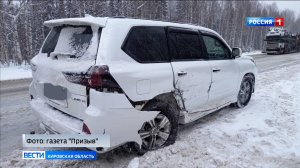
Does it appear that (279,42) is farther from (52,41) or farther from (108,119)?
(108,119)

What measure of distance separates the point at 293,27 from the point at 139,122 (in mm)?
110371

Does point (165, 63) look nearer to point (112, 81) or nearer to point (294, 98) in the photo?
point (112, 81)

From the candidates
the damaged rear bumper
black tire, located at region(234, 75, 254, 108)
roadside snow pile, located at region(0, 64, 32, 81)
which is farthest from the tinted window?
roadside snow pile, located at region(0, 64, 32, 81)

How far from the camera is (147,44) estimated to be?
3.46 meters

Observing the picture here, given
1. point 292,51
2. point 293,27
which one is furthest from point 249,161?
point 293,27

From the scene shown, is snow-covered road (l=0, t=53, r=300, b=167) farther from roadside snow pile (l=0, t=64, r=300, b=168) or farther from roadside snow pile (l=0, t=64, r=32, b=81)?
roadside snow pile (l=0, t=64, r=32, b=81)

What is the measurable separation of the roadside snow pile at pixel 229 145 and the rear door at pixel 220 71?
0.46 metres

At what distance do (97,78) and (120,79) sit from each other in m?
0.27

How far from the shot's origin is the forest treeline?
24109 mm

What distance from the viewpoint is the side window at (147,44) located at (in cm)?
323

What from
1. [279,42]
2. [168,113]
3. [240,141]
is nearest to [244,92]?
[240,141]

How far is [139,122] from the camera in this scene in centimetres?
320

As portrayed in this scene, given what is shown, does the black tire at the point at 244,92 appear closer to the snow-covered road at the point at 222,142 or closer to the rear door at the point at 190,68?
the snow-covered road at the point at 222,142

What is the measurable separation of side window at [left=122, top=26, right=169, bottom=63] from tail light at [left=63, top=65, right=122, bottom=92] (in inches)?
17.1
